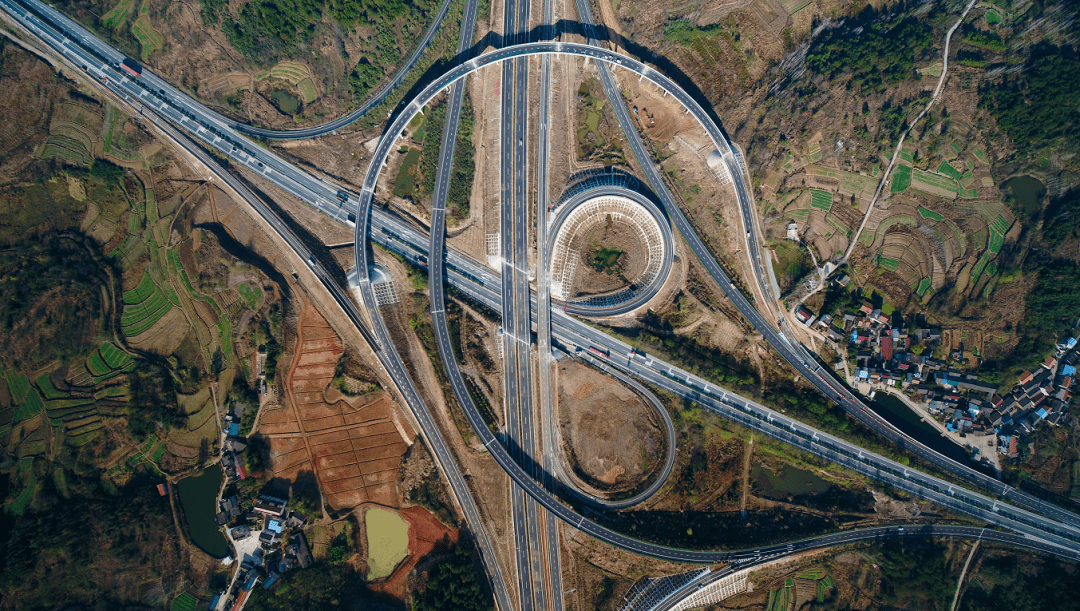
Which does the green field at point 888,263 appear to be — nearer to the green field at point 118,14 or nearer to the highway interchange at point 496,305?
the highway interchange at point 496,305

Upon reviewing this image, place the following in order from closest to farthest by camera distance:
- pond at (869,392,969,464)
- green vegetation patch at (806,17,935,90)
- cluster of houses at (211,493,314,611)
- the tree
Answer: the tree < cluster of houses at (211,493,314,611) < green vegetation patch at (806,17,935,90) < pond at (869,392,969,464)

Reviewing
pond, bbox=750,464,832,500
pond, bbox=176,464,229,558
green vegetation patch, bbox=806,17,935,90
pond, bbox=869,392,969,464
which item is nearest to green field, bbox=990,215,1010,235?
green vegetation patch, bbox=806,17,935,90

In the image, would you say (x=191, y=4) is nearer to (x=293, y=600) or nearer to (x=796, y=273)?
(x=293, y=600)

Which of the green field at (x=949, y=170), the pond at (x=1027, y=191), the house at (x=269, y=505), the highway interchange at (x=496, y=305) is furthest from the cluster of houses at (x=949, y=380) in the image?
the house at (x=269, y=505)

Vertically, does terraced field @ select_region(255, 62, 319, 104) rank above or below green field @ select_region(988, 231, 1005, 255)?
A: below

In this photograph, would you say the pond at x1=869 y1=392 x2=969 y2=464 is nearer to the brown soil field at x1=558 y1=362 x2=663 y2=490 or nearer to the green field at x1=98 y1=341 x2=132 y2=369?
the brown soil field at x1=558 y1=362 x2=663 y2=490

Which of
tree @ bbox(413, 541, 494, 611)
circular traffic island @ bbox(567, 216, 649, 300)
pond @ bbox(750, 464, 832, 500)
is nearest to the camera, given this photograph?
tree @ bbox(413, 541, 494, 611)

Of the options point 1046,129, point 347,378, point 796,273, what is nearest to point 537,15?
point 796,273
